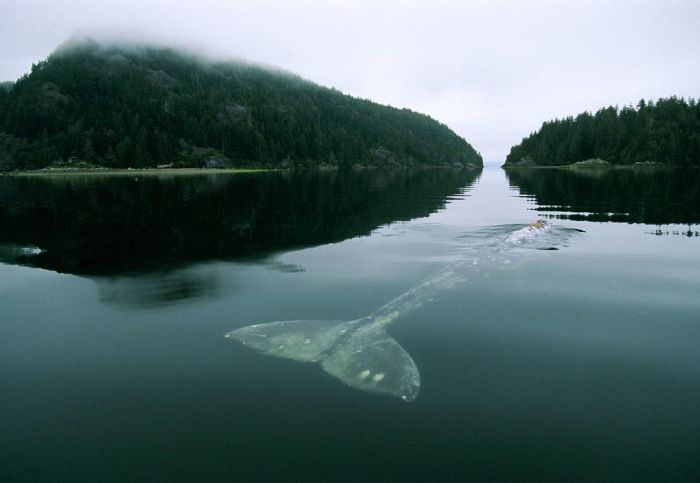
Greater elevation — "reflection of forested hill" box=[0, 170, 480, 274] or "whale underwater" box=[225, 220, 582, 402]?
"reflection of forested hill" box=[0, 170, 480, 274]

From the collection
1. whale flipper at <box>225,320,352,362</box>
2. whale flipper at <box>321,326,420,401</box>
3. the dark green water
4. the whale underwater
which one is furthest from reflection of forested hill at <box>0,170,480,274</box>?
whale flipper at <box>321,326,420,401</box>

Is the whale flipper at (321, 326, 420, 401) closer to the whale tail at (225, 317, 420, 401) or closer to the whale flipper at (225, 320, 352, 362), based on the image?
the whale tail at (225, 317, 420, 401)

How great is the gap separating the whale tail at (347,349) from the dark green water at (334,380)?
0.39 metres

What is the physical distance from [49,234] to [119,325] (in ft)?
66.4

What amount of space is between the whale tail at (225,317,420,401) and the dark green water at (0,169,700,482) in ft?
1.29

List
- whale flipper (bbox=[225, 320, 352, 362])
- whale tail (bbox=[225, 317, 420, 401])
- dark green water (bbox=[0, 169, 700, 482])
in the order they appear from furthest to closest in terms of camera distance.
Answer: whale flipper (bbox=[225, 320, 352, 362])
whale tail (bbox=[225, 317, 420, 401])
dark green water (bbox=[0, 169, 700, 482])

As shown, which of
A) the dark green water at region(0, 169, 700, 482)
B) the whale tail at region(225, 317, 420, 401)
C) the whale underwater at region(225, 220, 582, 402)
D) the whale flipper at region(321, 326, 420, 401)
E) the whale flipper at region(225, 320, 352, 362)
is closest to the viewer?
the dark green water at region(0, 169, 700, 482)

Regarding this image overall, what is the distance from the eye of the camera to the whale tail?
969cm

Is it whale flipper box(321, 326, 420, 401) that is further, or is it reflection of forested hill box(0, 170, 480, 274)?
reflection of forested hill box(0, 170, 480, 274)

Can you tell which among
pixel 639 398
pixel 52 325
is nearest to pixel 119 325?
pixel 52 325

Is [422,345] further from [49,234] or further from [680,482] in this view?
[49,234]

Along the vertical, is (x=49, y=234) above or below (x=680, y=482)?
above

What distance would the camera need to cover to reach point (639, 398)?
895 cm

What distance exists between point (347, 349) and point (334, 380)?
156cm
